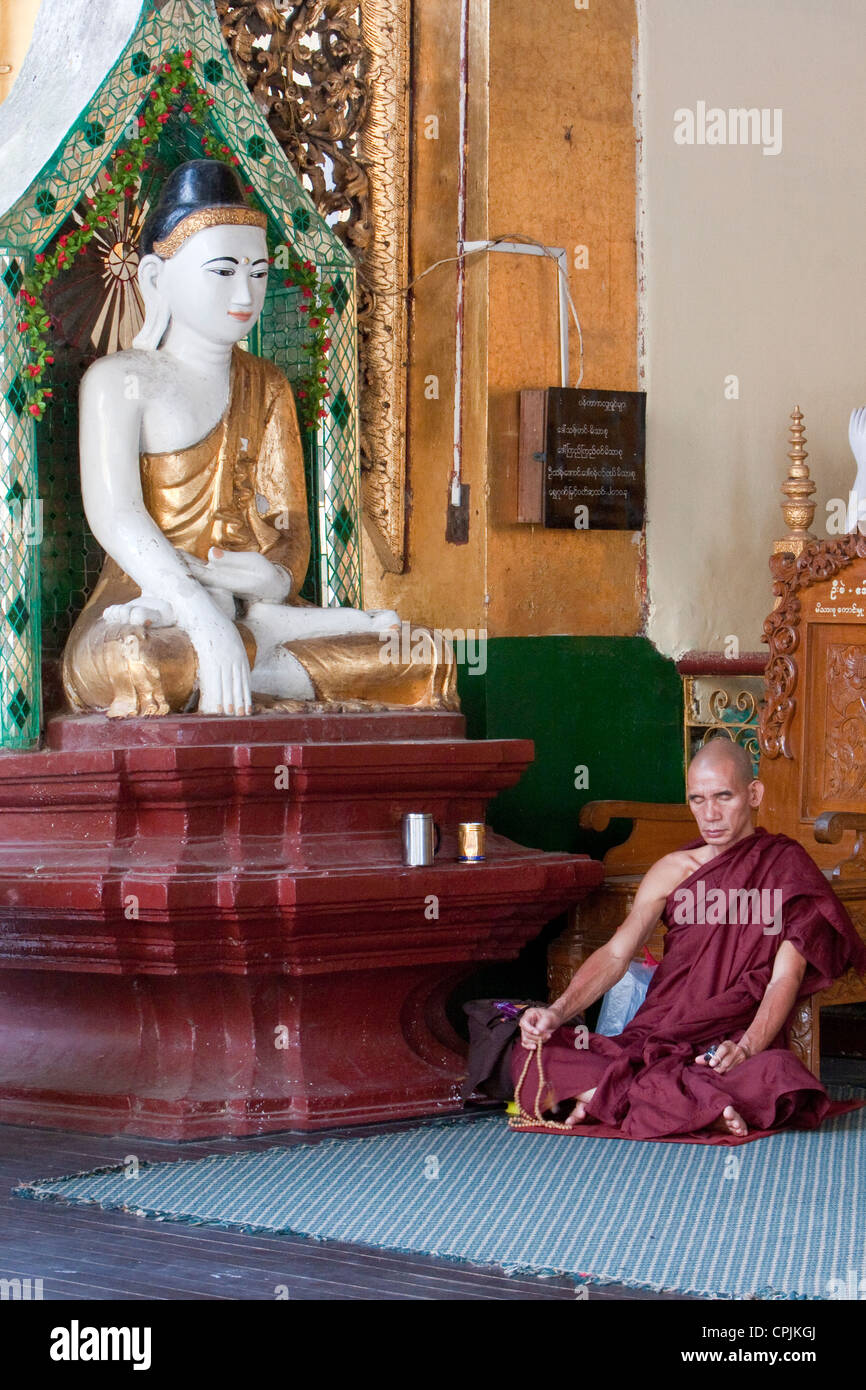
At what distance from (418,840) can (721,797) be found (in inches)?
32.1

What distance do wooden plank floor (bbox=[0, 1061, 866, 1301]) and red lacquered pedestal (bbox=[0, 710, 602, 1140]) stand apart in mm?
800

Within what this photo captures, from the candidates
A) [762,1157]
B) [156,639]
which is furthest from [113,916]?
[762,1157]

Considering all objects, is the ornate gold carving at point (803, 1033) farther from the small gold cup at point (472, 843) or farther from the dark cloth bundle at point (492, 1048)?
the small gold cup at point (472, 843)

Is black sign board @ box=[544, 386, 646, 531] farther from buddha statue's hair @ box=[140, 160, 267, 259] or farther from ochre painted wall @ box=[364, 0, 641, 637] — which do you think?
buddha statue's hair @ box=[140, 160, 267, 259]

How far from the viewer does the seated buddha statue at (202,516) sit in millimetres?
5367

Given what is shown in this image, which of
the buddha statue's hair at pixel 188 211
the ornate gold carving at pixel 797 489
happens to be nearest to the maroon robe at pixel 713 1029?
the ornate gold carving at pixel 797 489

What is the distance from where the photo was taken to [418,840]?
535 centimetres

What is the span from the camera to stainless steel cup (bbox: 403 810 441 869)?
17.5 ft

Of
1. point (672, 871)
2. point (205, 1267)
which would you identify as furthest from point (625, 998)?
point (205, 1267)

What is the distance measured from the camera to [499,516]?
6340mm

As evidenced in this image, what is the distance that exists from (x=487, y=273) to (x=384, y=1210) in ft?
10.4

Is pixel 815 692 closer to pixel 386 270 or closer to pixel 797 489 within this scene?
pixel 797 489

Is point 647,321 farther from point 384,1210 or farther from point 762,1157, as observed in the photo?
point 384,1210

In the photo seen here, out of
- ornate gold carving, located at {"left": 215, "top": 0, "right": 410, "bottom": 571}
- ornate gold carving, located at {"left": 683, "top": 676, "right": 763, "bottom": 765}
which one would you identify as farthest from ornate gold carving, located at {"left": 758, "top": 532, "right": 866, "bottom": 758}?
ornate gold carving, located at {"left": 215, "top": 0, "right": 410, "bottom": 571}
